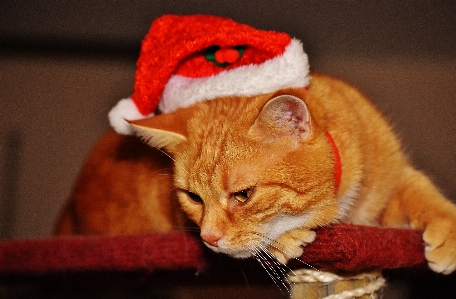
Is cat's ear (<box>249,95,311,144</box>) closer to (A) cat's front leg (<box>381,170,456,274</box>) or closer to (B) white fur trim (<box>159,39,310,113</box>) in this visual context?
(B) white fur trim (<box>159,39,310,113</box>)

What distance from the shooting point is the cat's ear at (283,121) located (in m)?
0.90

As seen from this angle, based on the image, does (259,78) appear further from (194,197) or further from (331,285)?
(331,285)

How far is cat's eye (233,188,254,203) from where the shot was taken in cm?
93

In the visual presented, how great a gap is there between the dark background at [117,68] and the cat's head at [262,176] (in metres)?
1.34

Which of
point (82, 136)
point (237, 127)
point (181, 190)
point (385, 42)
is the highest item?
point (385, 42)

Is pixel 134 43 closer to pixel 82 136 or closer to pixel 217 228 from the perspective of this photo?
pixel 82 136

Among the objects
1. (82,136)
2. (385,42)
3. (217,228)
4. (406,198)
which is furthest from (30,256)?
(385,42)

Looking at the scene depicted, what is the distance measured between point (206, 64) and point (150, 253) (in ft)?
2.00

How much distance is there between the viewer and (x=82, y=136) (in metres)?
2.52

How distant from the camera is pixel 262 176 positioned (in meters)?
0.93

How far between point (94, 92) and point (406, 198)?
1863mm

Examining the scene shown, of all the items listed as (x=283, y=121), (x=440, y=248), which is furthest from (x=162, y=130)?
(x=440, y=248)

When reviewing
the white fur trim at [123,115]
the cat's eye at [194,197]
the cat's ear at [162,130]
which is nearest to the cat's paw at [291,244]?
the cat's eye at [194,197]

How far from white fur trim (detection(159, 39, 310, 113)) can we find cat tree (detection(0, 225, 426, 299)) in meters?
0.39
